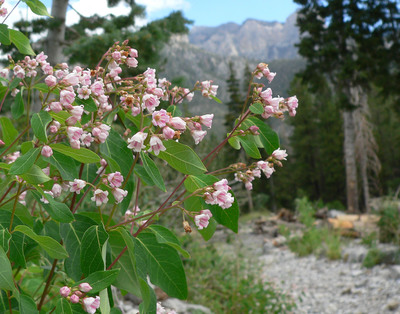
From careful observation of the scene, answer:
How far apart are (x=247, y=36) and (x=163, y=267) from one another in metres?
140

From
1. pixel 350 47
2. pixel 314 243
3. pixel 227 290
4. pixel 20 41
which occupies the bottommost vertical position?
pixel 314 243

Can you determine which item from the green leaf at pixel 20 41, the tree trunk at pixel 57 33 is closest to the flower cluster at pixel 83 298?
the green leaf at pixel 20 41

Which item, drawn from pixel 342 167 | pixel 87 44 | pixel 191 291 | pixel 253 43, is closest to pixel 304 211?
pixel 191 291

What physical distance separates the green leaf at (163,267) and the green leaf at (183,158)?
0.67 feet

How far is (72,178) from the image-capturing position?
2.47ft

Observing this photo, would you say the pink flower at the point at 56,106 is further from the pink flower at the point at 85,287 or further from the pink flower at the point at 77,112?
the pink flower at the point at 85,287

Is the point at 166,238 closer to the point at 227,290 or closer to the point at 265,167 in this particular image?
the point at 265,167

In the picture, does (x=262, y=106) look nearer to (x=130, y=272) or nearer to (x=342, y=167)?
(x=130, y=272)

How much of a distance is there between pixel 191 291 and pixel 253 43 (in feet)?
427

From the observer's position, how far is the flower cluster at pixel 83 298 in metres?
0.69

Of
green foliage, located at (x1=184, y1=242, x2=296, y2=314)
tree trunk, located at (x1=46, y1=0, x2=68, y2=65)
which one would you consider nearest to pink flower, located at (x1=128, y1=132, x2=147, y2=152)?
green foliage, located at (x1=184, y1=242, x2=296, y2=314)

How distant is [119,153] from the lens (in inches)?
31.8

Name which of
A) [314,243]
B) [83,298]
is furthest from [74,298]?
[314,243]

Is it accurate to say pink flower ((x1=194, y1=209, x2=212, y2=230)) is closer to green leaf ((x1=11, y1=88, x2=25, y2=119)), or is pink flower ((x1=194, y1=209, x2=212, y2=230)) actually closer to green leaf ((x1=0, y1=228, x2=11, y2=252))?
green leaf ((x1=0, y1=228, x2=11, y2=252))
